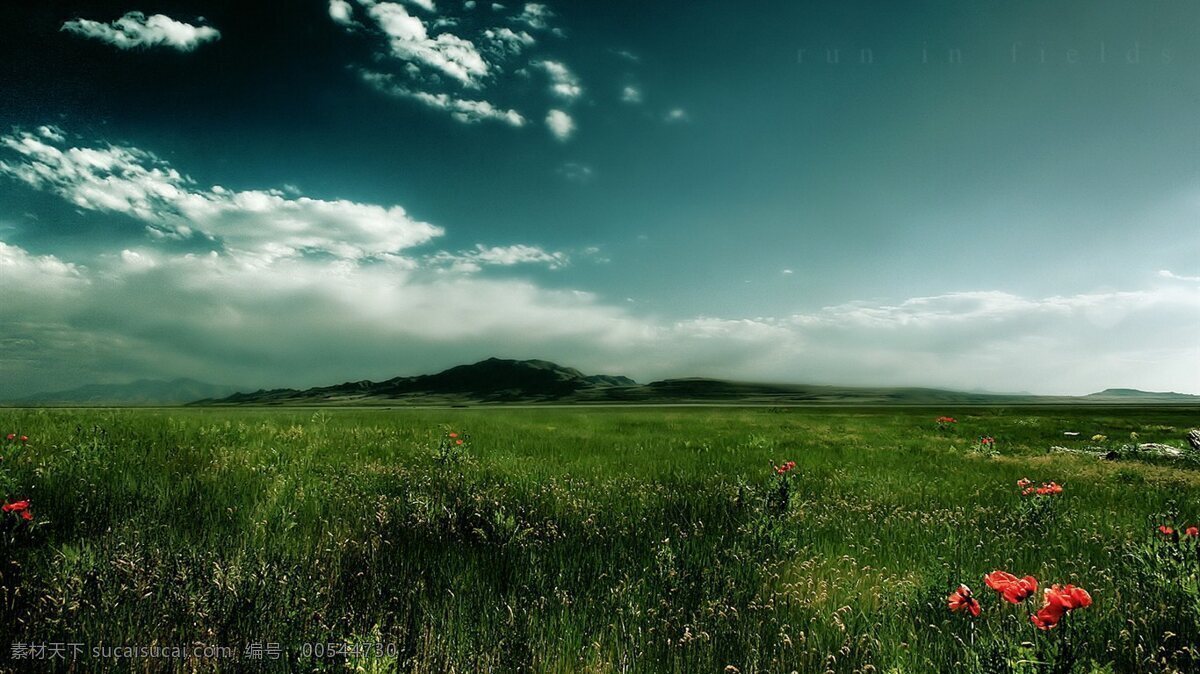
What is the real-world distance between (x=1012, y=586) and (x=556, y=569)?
3.08 metres

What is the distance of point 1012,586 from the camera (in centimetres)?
236

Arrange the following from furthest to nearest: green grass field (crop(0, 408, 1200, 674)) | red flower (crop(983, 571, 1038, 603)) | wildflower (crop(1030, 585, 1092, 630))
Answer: green grass field (crop(0, 408, 1200, 674)), red flower (crop(983, 571, 1038, 603)), wildflower (crop(1030, 585, 1092, 630))

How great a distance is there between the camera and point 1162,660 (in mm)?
2861

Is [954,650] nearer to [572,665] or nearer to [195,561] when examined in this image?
[572,665]

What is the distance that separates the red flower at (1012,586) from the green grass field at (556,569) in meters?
0.17

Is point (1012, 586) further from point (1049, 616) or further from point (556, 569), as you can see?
point (556, 569)

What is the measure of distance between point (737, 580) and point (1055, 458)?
600 inches

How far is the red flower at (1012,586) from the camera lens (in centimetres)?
229

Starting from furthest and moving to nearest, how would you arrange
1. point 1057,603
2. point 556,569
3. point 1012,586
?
1. point 556,569
2. point 1012,586
3. point 1057,603

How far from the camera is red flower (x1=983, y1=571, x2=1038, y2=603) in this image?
2.29 metres

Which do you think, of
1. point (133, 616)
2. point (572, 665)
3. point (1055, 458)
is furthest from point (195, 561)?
point (1055, 458)

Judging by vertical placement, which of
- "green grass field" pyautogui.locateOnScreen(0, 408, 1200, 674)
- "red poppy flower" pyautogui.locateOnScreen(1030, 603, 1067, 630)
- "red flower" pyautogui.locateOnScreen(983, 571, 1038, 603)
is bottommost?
"green grass field" pyautogui.locateOnScreen(0, 408, 1200, 674)

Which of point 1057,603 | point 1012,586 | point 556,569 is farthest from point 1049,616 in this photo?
point 556,569

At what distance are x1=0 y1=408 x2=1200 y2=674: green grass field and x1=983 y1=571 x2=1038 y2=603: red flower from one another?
170 mm
